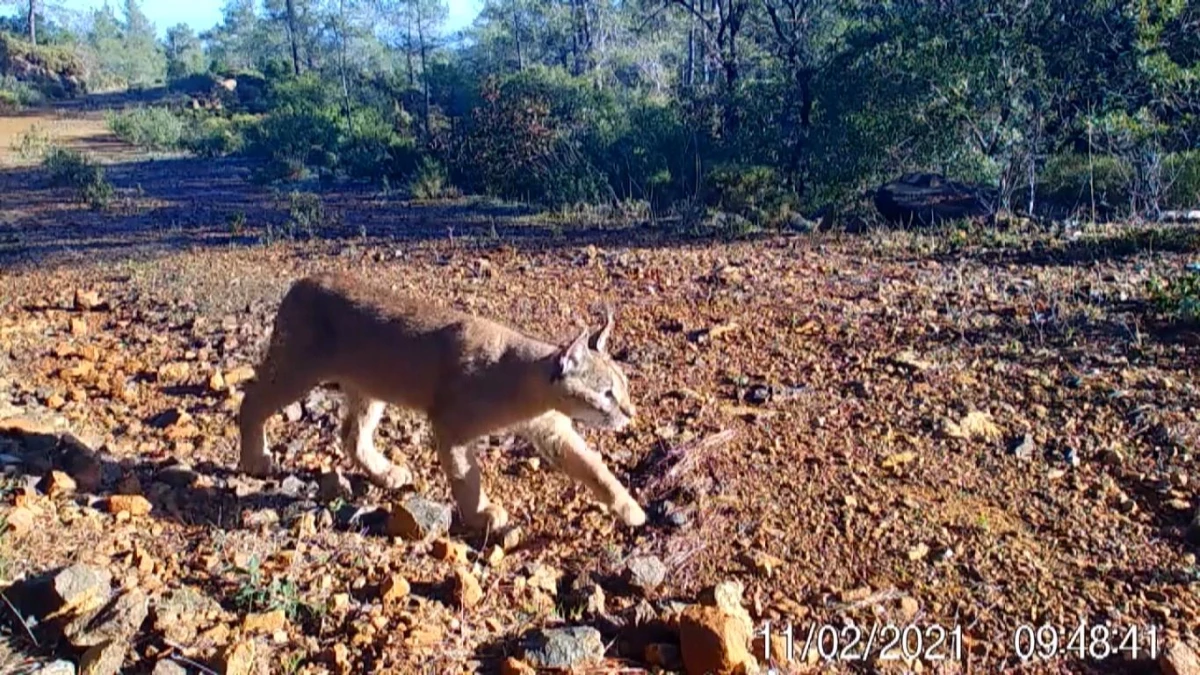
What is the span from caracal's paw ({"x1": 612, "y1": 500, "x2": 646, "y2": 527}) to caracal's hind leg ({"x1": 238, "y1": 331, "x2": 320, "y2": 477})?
5.55 feet

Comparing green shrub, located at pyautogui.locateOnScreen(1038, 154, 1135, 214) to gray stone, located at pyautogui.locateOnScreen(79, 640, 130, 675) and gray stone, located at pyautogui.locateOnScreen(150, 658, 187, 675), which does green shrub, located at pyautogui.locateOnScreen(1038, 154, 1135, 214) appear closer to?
gray stone, located at pyautogui.locateOnScreen(150, 658, 187, 675)

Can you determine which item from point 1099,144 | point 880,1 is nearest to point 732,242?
point 880,1

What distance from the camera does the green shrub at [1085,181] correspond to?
435 inches

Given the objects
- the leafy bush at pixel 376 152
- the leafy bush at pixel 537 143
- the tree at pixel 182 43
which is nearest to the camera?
the leafy bush at pixel 537 143

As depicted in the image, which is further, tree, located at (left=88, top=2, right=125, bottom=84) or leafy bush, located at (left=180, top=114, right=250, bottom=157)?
tree, located at (left=88, top=2, right=125, bottom=84)

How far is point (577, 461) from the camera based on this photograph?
4.46 metres

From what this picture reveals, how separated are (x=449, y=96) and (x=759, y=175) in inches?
A: 527

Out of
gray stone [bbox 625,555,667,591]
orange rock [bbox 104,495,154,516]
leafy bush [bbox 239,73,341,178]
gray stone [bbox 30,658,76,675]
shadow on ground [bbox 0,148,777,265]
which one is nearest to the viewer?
gray stone [bbox 30,658,76,675]

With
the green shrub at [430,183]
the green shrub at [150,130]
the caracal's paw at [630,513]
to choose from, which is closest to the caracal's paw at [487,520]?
the caracal's paw at [630,513]

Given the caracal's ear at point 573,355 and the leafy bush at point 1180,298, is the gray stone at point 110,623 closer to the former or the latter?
the caracal's ear at point 573,355

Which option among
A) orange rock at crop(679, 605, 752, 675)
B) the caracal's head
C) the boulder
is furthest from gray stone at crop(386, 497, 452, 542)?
the boulder

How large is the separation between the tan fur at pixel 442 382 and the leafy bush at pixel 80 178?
35.4 ft

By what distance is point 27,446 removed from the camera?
15.4 ft

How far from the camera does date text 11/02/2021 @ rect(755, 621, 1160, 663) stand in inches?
134
